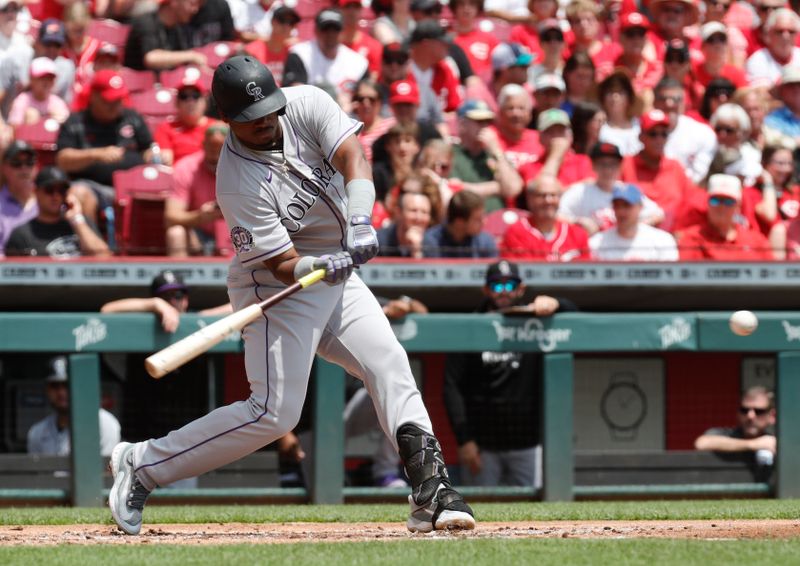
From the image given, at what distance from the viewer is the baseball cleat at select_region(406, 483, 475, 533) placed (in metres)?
4.31

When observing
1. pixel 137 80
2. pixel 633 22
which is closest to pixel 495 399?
pixel 137 80

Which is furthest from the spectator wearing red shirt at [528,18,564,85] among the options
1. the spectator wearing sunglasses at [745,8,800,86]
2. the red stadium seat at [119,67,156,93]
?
the red stadium seat at [119,67,156,93]

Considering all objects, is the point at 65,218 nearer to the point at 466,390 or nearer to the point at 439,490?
the point at 466,390

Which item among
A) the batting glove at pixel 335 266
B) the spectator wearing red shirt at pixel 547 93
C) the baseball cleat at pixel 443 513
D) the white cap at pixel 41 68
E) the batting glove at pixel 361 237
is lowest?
the baseball cleat at pixel 443 513

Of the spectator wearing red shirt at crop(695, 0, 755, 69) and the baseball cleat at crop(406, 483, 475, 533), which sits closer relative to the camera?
the baseball cleat at crop(406, 483, 475, 533)

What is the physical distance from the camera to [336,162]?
4.36m

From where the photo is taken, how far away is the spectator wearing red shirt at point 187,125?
880cm

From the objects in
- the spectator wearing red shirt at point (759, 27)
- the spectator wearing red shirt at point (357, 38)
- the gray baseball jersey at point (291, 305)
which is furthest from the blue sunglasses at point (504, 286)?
the spectator wearing red shirt at point (759, 27)

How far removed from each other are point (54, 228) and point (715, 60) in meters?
5.49

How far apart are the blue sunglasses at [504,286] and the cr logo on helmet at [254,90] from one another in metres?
3.13

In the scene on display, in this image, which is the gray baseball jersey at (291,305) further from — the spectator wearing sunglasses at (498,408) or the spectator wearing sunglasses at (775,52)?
the spectator wearing sunglasses at (775,52)

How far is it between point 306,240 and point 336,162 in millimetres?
316

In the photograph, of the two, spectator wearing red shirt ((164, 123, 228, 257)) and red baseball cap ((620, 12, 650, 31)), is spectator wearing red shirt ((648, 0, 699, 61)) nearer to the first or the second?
red baseball cap ((620, 12, 650, 31))

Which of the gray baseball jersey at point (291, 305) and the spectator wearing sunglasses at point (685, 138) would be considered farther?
the spectator wearing sunglasses at point (685, 138)
